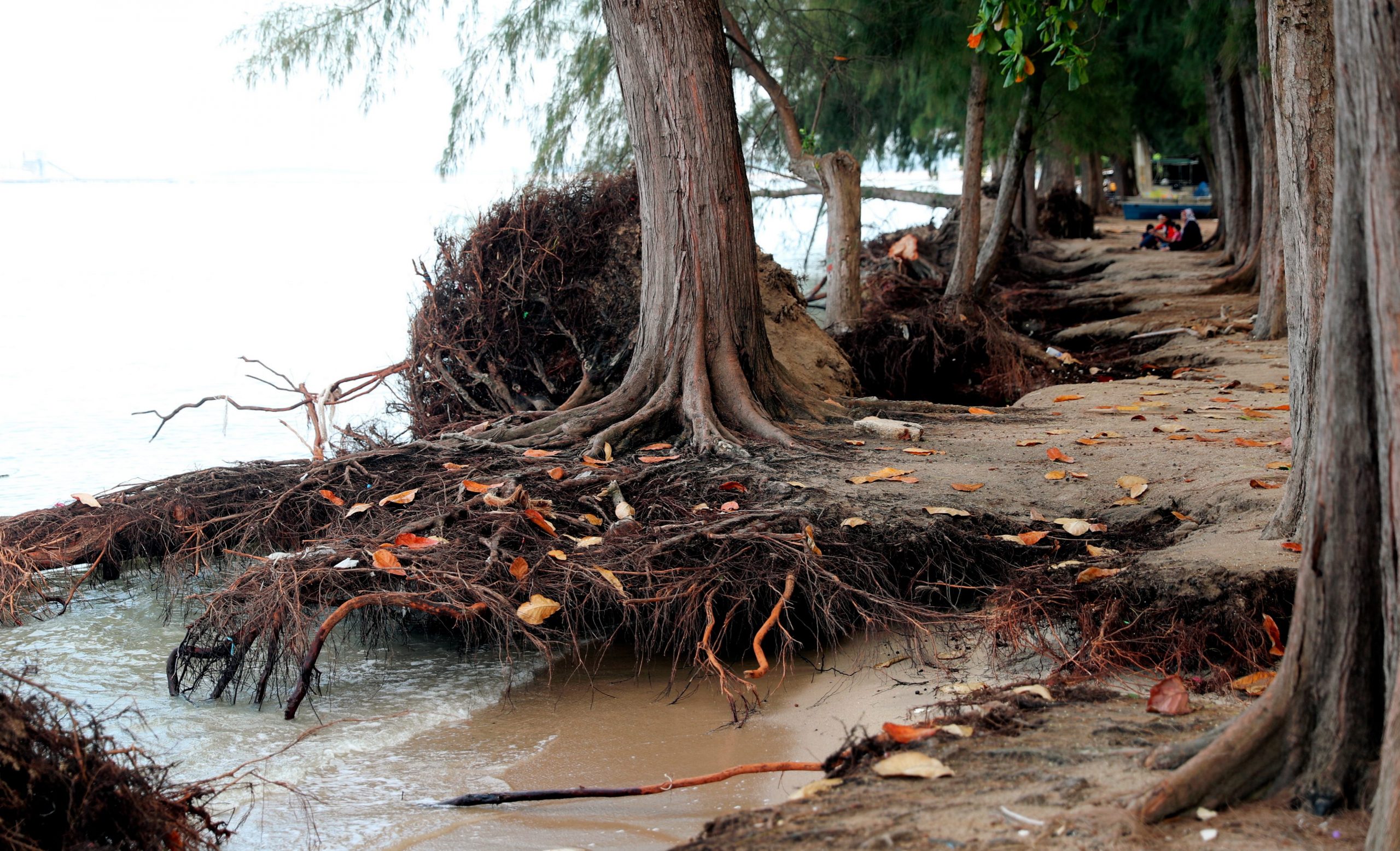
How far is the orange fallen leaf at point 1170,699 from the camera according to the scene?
291 cm

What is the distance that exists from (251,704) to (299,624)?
45 cm

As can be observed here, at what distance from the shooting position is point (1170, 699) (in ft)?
9.69

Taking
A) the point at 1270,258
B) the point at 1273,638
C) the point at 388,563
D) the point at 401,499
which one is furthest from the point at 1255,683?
the point at 1270,258

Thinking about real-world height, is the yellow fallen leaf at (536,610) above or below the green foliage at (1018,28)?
below

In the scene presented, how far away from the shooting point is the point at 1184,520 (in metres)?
4.70

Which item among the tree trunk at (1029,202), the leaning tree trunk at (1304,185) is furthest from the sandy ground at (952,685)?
the tree trunk at (1029,202)

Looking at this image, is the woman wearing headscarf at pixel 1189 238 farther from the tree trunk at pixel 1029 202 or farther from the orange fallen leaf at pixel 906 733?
the orange fallen leaf at pixel 906 733

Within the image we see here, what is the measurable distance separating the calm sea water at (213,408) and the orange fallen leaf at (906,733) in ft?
2.15

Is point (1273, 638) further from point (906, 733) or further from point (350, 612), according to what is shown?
point (350, 612)

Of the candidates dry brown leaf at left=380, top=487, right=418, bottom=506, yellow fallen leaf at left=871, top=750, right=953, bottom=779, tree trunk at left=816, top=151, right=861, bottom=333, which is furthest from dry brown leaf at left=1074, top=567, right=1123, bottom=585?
tree trunk at left=816, top=151, right=861, bottom=333

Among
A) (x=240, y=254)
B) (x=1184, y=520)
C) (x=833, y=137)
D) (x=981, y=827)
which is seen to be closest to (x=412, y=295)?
(x=1184, y=520)

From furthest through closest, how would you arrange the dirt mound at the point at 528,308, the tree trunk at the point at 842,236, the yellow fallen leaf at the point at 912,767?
1. the tree trunk at the point at 842,236
2. the dirt mound at the point at 528,308
3. the yellow fallen leaf at the point at 912,767

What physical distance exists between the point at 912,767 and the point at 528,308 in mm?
5903

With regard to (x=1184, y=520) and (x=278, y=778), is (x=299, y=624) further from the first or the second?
(x=1184, y=520)
